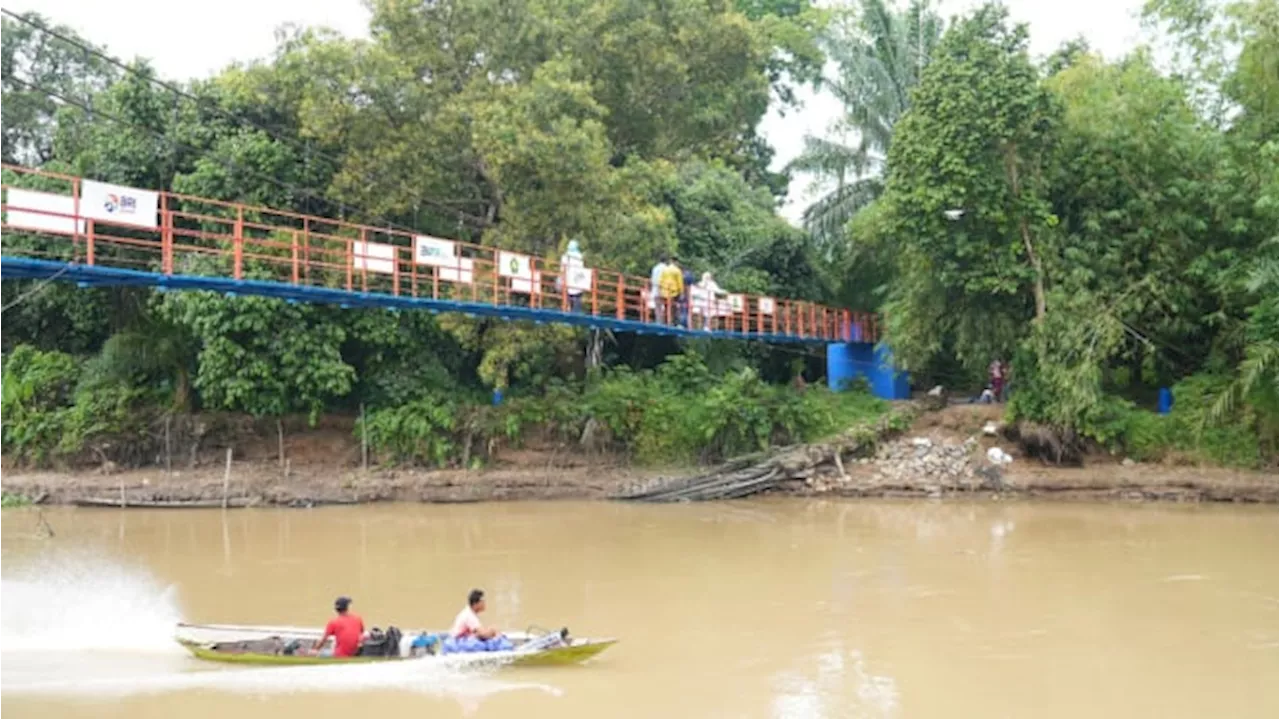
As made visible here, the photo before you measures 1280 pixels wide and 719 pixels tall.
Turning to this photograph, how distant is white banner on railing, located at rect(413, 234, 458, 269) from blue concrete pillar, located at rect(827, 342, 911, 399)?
10529mm

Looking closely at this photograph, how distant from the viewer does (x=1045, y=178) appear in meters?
19.3

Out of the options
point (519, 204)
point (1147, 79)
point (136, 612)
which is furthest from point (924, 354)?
point (136, 612)

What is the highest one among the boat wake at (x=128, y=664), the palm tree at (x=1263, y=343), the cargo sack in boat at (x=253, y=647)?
the palm tree at (x=1263, y=343)

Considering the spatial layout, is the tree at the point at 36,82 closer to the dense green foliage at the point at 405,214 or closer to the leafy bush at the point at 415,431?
the dense green foliage at the point at 405,214

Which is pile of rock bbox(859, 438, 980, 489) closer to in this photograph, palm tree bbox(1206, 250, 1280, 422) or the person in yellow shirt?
palm tree bbox(1206, 250, 1280, 422)

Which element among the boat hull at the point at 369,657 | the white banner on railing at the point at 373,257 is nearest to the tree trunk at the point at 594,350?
the white banner on railing at the point at 373,257

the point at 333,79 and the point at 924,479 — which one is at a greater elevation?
the point at 333,79

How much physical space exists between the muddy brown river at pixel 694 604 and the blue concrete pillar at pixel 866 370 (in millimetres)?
5161

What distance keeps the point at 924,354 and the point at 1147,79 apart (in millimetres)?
6196

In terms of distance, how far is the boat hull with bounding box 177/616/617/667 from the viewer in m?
8.48

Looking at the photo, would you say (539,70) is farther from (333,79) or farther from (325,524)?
(325,524)

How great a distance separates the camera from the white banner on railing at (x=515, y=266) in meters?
15.8

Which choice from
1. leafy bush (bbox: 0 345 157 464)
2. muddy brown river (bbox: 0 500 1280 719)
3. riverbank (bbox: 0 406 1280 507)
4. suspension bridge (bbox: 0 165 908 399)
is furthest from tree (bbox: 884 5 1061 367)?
leafy bush (bbox: 0 345 157 464)

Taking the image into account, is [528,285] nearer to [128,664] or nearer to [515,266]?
[515,266]
